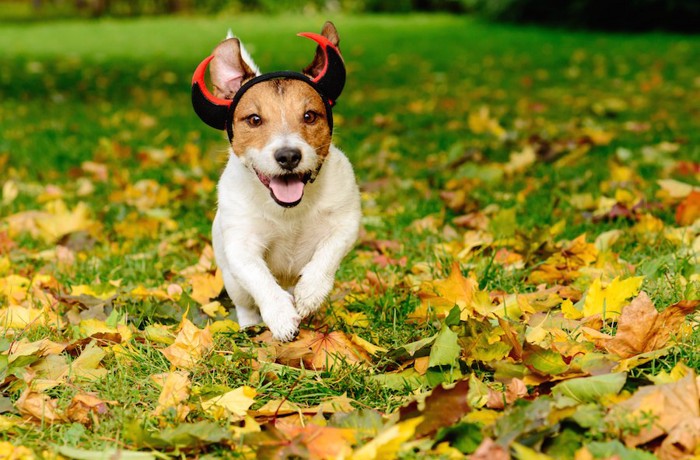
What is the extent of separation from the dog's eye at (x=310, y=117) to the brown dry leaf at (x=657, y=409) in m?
1.58

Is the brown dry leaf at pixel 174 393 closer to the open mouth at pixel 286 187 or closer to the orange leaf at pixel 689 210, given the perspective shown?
the open mouth at pixel 286 187

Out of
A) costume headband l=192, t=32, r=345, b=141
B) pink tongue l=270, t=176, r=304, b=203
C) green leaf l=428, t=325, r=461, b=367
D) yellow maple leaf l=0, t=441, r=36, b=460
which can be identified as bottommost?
yellow maple leaf l=0, t=441, r=36, b=460

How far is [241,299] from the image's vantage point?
3338 mm

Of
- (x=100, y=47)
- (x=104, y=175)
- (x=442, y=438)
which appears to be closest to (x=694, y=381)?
(x=442, y=438)

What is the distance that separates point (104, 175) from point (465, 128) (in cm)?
332

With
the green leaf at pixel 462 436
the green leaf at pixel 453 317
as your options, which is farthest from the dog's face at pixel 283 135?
the green leaf at pixel 462 436

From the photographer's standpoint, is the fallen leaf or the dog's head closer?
the fallen leaf

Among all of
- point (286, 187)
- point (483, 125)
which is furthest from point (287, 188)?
point (483, 125)

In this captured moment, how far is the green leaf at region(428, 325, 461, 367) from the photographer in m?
2.43

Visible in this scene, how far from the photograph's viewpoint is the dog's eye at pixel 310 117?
307cm

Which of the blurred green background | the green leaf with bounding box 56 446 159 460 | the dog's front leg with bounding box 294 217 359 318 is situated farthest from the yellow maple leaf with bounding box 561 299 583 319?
the blurred green background

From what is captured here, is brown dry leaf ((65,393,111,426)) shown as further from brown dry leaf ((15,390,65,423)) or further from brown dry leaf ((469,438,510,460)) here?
brown dry leaf ((469,438,510,460))

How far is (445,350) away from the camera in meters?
2.44

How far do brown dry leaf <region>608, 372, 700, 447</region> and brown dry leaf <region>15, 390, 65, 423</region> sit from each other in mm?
1533
